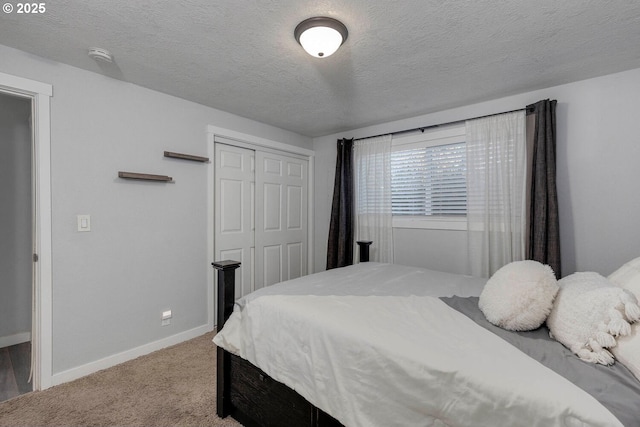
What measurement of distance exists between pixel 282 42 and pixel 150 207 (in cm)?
184

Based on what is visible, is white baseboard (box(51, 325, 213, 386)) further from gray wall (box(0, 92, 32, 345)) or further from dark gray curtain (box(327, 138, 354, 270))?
dark gray curtain (box(327, 138, 354, 270))

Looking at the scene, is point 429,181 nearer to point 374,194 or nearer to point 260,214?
point 374,194

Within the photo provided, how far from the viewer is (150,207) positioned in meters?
2.66

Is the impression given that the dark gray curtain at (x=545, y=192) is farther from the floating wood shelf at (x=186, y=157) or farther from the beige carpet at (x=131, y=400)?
the floating wood shelf at (x=186, y=157)

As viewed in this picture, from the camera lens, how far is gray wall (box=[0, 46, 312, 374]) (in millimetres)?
2168

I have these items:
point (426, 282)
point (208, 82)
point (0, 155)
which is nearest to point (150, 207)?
point (208, 82)

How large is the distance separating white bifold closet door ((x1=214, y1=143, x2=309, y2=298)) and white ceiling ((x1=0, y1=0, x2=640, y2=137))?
0.89m

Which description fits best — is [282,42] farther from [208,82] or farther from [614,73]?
[614,73]

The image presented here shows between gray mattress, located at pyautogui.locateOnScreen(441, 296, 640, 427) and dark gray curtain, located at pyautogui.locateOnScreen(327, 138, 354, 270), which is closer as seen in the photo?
gray mattress, located at pyautogui.locateOnScreen(441, 296, 640, 427)

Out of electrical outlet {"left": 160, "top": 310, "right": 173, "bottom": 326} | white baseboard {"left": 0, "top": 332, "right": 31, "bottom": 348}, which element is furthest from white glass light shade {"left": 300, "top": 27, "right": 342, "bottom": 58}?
white baseboard {"left": 0, "top": 332, "right": 31, "bottom": 348}

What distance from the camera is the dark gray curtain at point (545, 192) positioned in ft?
8.05

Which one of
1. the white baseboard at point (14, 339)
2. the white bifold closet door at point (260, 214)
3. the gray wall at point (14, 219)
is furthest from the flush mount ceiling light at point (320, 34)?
the white baseboard at point (14, 339)

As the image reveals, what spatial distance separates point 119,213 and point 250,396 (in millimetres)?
1855

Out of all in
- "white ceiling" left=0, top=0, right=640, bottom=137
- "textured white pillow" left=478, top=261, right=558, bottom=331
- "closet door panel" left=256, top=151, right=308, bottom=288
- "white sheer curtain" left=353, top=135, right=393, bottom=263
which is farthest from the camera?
"closet door panel" left=256, top=151, right=308, bottom=288
